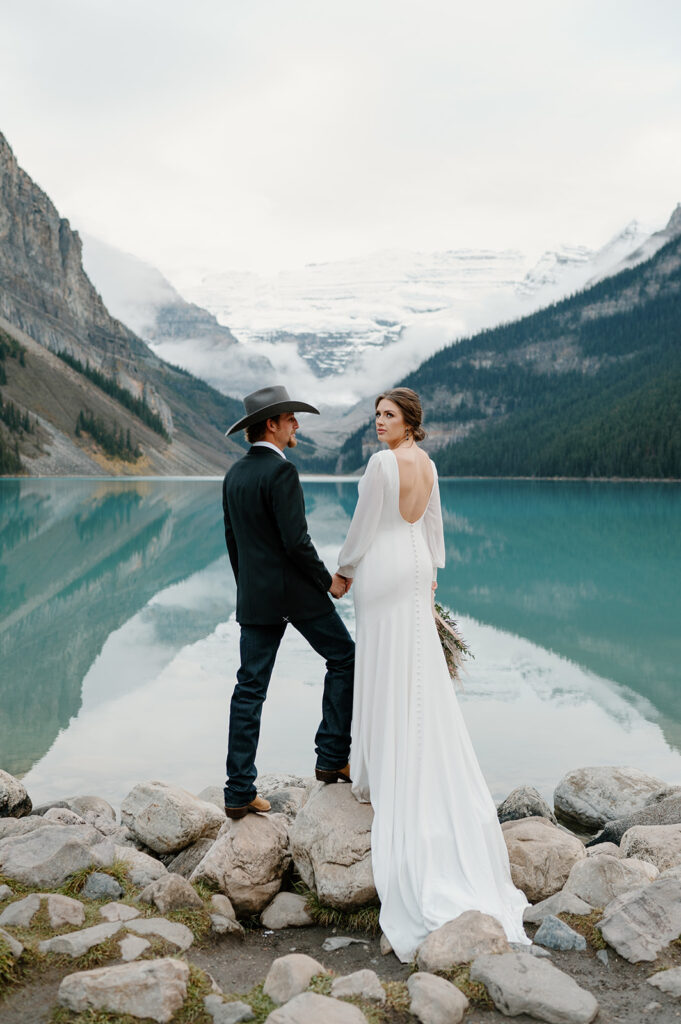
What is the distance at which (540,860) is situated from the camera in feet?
21.2

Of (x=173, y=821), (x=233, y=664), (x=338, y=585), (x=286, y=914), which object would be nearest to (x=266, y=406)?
(x=338, y=585)

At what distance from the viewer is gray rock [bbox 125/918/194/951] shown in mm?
5125

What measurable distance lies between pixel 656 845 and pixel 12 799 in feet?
21.6

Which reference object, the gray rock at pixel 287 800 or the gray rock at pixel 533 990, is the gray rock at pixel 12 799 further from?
the gray rock at pixel 533 990

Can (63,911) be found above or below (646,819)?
above

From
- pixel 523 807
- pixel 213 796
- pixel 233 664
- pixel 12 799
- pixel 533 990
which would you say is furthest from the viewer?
pixel 233 664

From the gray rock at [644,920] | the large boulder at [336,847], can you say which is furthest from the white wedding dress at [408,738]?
the gray rock at [644,920]

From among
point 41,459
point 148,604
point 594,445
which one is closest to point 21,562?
point 148,604

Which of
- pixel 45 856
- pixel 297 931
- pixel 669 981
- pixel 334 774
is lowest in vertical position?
pixel 297 931

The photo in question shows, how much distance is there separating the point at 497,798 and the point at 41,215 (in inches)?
8366

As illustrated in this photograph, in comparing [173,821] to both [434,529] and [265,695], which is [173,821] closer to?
[265,695]

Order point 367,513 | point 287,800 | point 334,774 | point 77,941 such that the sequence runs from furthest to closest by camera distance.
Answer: point 287,800
point 334,774
point 367,513
point 77,941

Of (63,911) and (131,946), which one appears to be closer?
(131,946)

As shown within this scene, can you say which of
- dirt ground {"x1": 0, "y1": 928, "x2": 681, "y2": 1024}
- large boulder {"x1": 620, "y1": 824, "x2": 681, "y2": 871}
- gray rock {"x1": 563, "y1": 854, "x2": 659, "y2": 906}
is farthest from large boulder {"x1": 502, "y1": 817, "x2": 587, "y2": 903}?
dirt ground {"x1": 0, "y1": 928, "x2": 681, "y2": 1024}
